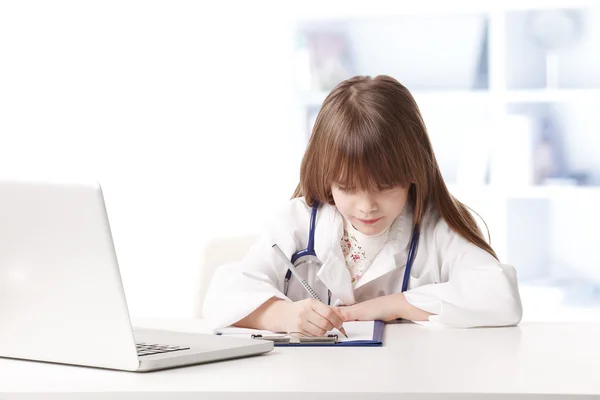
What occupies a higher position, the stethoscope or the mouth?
the mouth

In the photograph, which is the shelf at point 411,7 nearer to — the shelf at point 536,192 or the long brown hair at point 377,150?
the shelf at point 536,192

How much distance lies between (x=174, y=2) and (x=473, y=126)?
1306mm

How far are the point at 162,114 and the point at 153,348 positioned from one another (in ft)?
8.49

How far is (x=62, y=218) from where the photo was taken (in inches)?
37.4

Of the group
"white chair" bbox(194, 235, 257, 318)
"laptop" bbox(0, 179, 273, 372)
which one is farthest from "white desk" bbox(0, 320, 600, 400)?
"white chair" bbox(194, 235, 257, 318)

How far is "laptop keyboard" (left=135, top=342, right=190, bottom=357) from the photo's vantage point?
1.07 metres

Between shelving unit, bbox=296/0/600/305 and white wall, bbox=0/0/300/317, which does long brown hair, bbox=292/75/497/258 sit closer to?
shelving unit, bbox=296/0/600/305

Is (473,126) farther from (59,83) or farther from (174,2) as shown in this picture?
(59,83)

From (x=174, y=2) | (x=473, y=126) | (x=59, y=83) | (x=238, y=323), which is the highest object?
(x=174, y=2)

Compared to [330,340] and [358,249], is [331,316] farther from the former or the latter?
[358,249]

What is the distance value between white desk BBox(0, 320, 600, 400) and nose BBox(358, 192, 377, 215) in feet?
1.12

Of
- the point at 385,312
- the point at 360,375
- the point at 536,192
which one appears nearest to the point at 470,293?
the point at 385,312

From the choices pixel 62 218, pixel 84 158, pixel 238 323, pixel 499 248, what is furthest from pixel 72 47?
pixel 62 218

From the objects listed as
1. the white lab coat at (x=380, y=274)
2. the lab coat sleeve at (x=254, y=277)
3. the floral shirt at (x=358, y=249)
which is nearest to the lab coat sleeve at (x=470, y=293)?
the white lab coat at (x=380, y=274)
